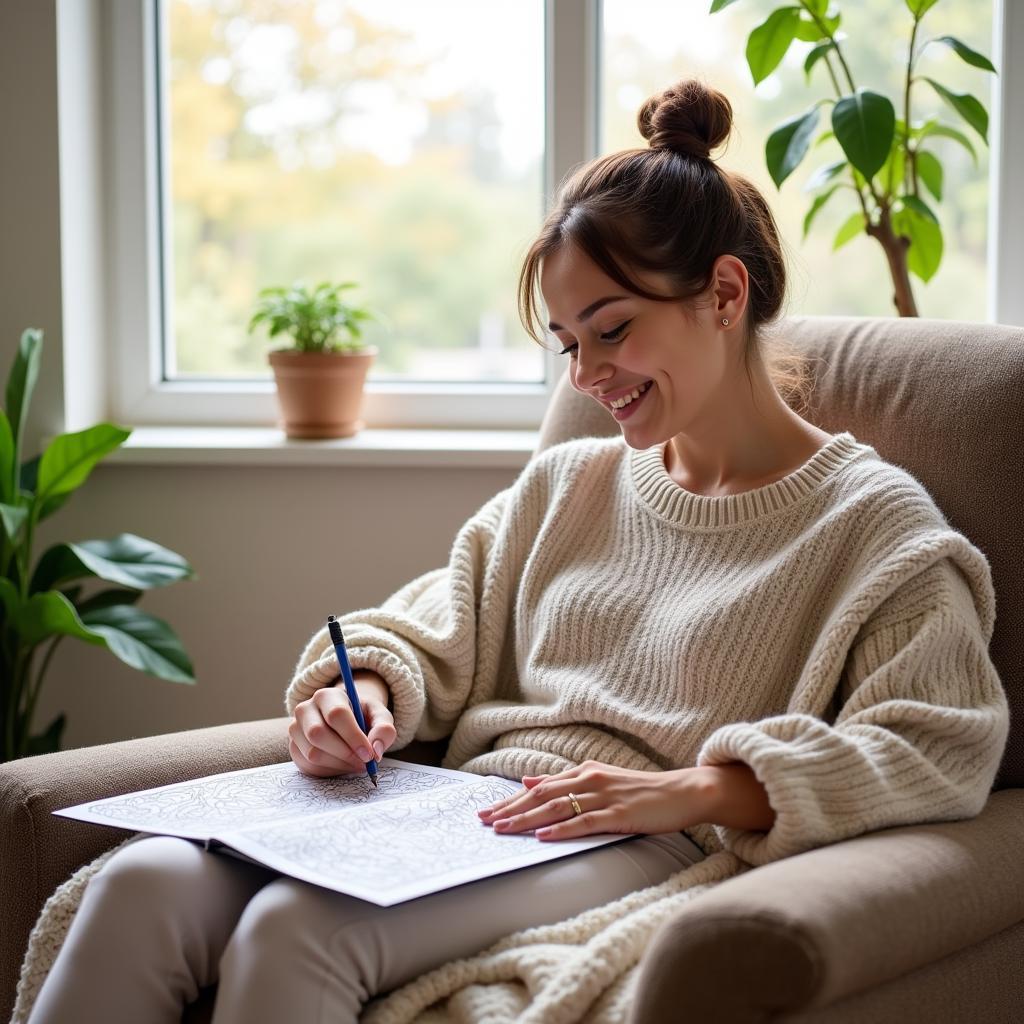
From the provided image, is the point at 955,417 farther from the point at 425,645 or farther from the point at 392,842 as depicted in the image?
the point at 392,842

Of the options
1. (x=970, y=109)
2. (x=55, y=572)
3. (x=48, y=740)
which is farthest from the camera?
(x=48, y=740)

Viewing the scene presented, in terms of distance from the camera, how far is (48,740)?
88.7 inches

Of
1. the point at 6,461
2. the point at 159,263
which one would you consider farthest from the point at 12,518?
the point at 159,263

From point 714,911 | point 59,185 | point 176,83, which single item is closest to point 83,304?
point 59,185

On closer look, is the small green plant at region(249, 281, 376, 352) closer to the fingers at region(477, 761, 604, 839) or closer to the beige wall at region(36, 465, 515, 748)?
the beige wall at region(36, 465, 515, 748)

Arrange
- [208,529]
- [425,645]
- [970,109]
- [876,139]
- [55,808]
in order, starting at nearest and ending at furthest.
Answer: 1. [55,808]
2. [425,645]
3. [876,139]
4. [970,109]
5. [208,529]

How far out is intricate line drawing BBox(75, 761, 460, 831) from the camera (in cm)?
128

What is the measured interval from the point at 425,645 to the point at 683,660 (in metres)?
0.34

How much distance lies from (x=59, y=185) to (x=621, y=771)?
5.00 ft

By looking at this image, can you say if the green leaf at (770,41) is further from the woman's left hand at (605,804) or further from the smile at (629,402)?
the woman's left hand at (605,804)

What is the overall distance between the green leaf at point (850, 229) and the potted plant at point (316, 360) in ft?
2.60

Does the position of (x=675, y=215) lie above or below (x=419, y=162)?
below

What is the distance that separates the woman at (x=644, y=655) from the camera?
115 cm

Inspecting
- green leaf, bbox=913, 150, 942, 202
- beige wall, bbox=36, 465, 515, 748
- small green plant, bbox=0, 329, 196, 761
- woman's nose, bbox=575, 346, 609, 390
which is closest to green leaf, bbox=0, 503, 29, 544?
small green plant, bbox=0, 329, 196, 761
